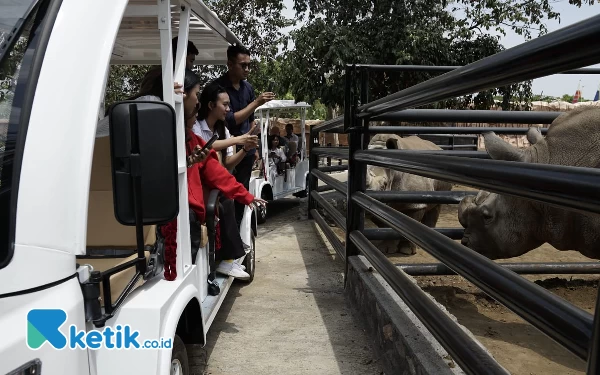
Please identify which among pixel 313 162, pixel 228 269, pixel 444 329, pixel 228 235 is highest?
pixel 313 162

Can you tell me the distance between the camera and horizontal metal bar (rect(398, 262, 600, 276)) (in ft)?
13.3

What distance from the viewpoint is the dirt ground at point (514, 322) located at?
3.45 meters

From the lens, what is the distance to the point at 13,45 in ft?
4.67

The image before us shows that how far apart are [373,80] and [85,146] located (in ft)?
27.8

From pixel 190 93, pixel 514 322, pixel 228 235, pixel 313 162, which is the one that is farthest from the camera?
pixel 313 162

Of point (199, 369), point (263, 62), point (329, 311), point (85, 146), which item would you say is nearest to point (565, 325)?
point (85, 146)

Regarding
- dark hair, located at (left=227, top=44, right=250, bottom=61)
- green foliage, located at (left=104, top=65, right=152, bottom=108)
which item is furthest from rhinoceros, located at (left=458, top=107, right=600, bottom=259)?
green foliage, located at (left=104, top=65, right=152, bottom=108)

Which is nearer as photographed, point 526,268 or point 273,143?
point 526,268

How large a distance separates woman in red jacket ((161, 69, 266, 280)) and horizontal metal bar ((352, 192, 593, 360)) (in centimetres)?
123

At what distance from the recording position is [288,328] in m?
3.71

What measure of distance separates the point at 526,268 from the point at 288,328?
2.10m

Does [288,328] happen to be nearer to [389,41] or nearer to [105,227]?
[105,227]

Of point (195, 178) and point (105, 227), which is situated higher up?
point (195, 178)

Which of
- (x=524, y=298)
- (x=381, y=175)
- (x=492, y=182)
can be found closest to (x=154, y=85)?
(x=492, y=182)
